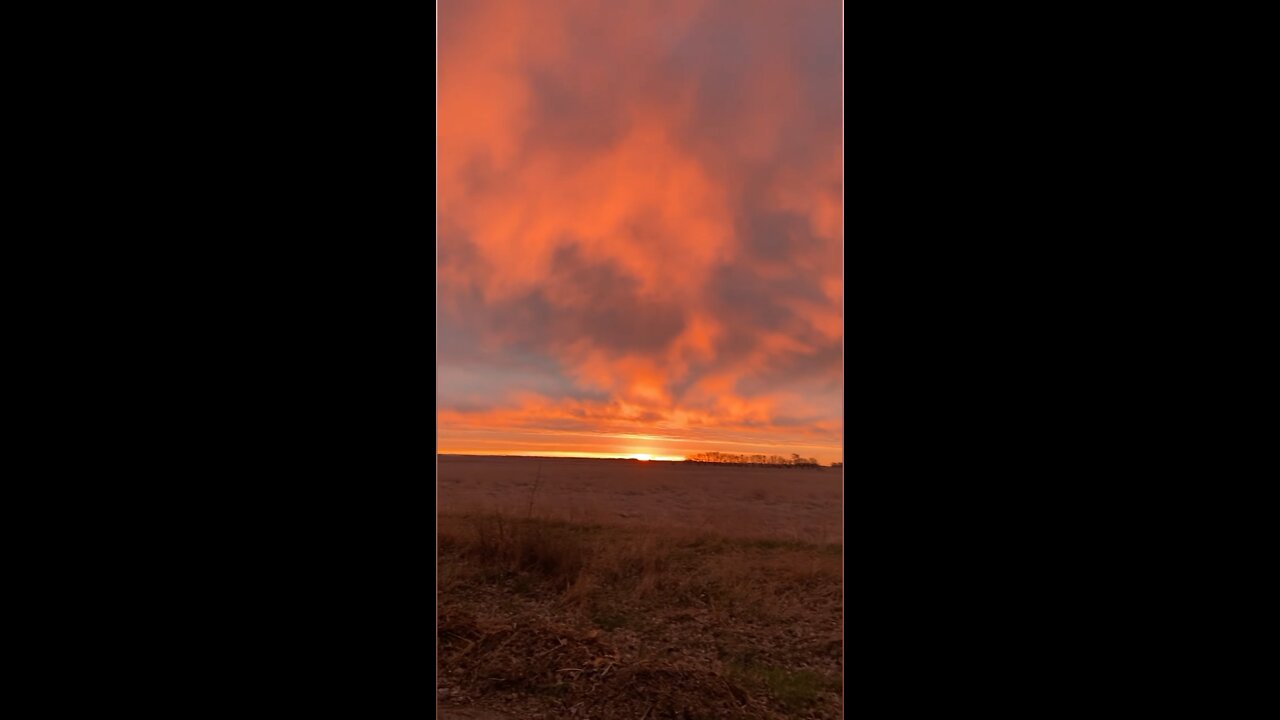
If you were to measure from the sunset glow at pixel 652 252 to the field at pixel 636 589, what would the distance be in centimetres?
43

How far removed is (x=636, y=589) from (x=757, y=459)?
1066mm

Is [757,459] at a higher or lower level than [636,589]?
higher

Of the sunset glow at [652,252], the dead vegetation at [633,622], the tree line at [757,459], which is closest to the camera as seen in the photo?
the dead vegetation at [633,622]

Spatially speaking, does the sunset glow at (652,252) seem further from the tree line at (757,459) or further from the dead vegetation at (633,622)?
the dead vegetation at (633,622)

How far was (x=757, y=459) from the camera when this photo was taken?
3172 mm

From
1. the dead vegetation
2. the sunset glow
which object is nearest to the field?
the dead vegetation

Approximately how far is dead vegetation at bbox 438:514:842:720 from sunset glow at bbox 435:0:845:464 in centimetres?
67

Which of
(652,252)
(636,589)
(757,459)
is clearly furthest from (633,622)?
(652,252)

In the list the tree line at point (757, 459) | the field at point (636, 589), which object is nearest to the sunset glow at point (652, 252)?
the tree line at point (757, 459)

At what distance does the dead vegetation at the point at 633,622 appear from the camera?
2.47 m

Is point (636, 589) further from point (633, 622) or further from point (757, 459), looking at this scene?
point (757, 459)
